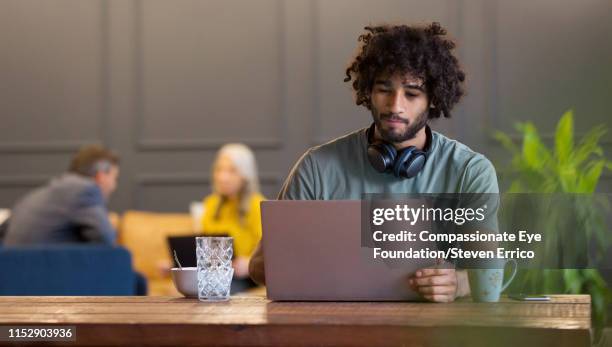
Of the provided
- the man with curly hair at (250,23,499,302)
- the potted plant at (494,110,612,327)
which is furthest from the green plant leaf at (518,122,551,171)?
the man with curly hair at (250,23,499,302)

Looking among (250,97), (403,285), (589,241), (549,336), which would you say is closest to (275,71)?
(250,97)

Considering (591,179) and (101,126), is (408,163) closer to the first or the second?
(591,179)

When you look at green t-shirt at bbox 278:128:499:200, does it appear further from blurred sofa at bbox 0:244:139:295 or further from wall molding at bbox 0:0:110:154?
wall molding at bbox 0:0:110:154

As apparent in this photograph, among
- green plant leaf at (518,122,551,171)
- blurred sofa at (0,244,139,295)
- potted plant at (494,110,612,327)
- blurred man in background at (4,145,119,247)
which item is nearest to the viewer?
blurred sofa at (0,244,139,295)

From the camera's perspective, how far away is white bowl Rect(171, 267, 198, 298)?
1.72 metres


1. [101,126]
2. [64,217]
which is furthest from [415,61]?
[101,126]

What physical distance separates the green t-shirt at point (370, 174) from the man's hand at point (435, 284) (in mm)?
452

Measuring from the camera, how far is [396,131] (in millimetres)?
1975

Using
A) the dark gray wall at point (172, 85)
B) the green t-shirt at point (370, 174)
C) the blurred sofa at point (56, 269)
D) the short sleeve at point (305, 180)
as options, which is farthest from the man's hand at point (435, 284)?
the dark gray wall at point (172, 85)

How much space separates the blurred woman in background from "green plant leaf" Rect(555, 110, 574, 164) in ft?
4.80

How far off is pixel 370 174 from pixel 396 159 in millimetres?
90

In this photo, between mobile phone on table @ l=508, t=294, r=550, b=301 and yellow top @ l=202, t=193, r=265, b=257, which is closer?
mobile phone on table @ l=508, t=294, r=550, b=301

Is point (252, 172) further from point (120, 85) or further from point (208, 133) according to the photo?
point (120, 85)

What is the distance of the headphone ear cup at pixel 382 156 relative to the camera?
194 cm
